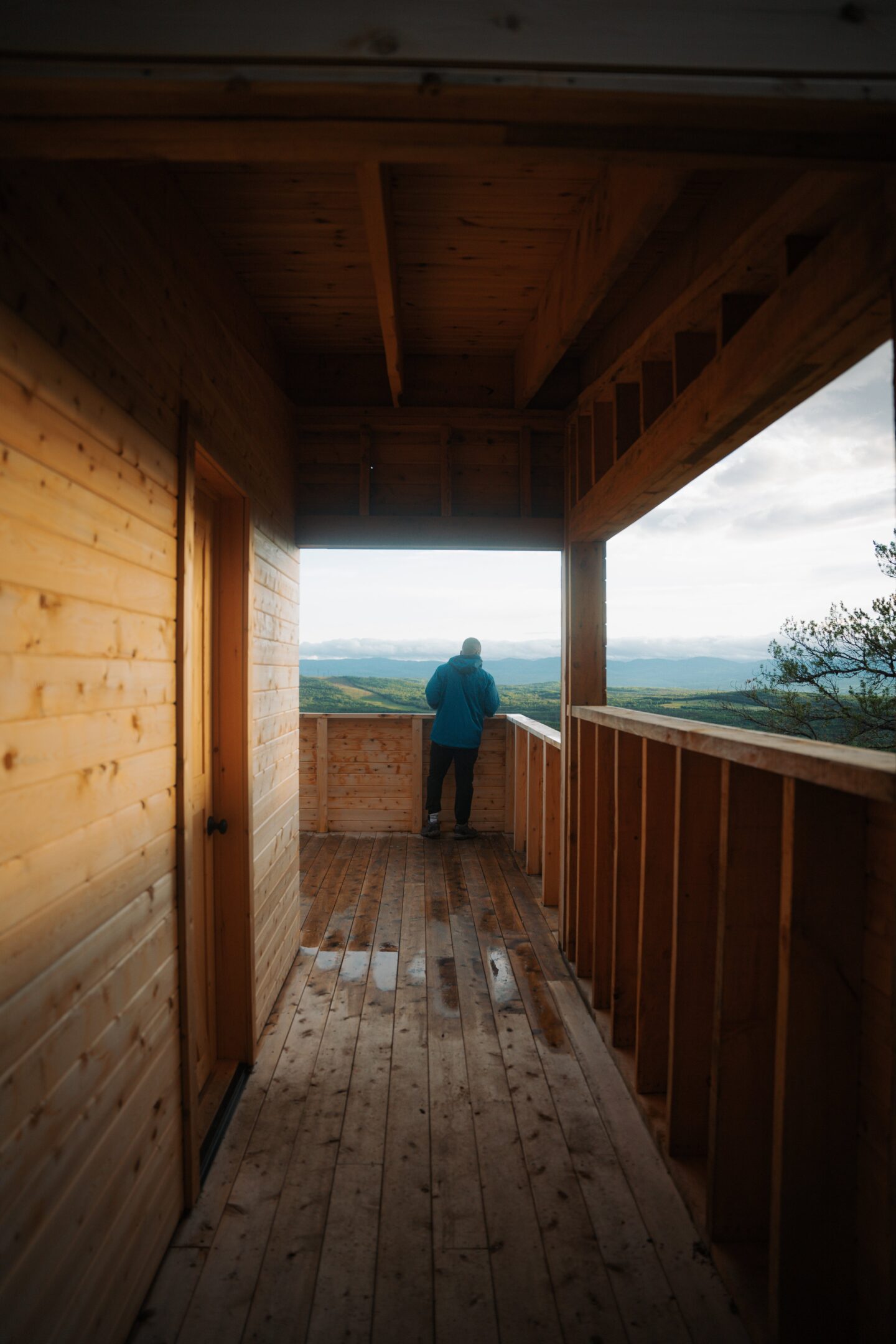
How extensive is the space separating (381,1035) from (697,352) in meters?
2.69

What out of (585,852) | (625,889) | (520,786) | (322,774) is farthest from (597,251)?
(322,774)

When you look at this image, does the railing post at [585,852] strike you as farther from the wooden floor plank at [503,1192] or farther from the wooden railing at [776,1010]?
the wooden railing at [776,1010]

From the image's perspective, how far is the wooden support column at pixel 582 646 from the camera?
3.41m

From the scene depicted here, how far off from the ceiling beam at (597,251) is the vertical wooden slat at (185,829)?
132 cm

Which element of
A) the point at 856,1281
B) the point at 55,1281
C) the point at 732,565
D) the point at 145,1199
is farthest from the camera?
the point at 732,565

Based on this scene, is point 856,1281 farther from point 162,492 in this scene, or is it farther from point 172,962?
point 162,492

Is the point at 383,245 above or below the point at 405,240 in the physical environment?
below

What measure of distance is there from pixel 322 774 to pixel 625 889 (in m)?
3.77

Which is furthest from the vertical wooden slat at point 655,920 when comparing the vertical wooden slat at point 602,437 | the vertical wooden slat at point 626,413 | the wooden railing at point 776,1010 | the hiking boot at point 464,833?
the hiking boot at point 464,833

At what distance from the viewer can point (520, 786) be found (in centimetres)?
559

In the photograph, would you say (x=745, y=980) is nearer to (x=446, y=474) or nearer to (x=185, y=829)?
(x=185, y=829)

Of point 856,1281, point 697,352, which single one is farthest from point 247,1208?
point 697,352

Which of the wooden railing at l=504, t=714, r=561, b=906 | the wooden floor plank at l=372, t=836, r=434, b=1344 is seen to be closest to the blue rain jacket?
the wooden railing at l=504, t=714, r=561, b=906

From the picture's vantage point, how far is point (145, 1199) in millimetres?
1541
